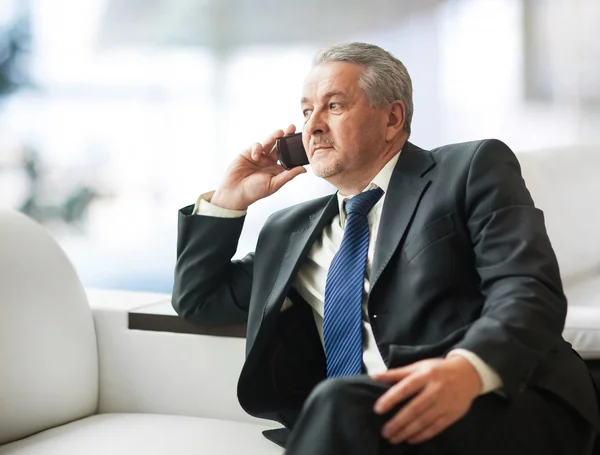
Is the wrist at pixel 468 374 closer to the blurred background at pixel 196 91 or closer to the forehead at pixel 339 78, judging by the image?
the forehead at pixel 339 78

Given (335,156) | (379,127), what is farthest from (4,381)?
(379,127)

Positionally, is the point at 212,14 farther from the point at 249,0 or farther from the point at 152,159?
the point at 152,159

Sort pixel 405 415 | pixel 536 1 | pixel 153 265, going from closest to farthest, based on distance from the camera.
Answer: pixel 405 415 < pixel 536 1 < pixel 153 265

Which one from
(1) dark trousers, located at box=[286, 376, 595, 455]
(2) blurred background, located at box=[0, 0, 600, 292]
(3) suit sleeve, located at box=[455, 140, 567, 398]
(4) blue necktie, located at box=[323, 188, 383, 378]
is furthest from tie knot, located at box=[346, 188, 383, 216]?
(2) blurred background, located at box=[0, 0, 600, 292]

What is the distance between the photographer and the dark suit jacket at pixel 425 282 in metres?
1.26

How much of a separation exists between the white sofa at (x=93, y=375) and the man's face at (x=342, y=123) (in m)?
0.48

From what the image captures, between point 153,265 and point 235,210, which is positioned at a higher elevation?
point 235,210

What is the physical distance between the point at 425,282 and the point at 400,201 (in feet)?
0.62

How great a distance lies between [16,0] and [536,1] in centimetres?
241

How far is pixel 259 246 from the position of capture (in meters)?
1.82

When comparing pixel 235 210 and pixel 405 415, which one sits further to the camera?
pixel 235 210

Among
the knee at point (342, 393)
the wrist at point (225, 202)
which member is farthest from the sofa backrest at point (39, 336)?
the knee at point (342, 393)

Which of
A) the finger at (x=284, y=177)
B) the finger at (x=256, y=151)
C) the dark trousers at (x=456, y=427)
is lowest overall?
the dark trousers at (x=456, y=427)

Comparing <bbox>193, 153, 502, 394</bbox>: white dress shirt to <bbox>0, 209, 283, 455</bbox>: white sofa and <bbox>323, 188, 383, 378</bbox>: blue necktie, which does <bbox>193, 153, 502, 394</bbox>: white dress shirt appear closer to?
<bbox>323, 188, 383, 378</bbox>: blue necktie
